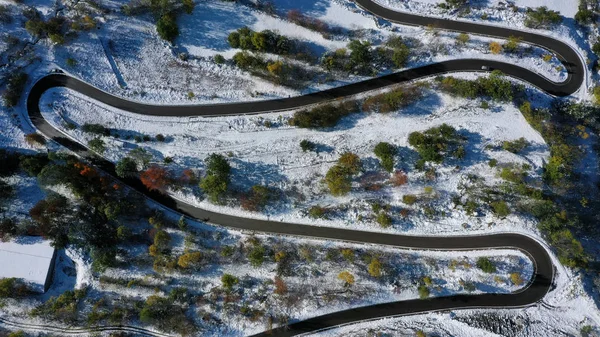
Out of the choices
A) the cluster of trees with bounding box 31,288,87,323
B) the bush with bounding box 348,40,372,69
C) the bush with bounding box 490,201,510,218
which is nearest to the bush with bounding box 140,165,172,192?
the cluster of trees with bounding box 31,288,87,323

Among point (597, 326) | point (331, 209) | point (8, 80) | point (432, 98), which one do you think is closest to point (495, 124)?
point (432, 98)

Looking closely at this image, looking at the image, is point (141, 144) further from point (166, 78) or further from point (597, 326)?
point (597, 326)

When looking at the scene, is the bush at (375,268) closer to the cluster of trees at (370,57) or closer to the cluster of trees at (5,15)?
the cluster of trees at (370,57)

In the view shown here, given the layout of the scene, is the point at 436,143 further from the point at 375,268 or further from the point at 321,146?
the point at 375,268

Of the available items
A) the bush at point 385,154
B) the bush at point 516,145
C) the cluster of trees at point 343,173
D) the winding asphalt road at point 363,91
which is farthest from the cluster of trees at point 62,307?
the bush at point 516,145

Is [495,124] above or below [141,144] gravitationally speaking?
above

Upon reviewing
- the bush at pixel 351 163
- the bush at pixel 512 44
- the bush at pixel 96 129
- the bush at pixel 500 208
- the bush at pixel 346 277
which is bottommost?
the bush at pixel 346 277
